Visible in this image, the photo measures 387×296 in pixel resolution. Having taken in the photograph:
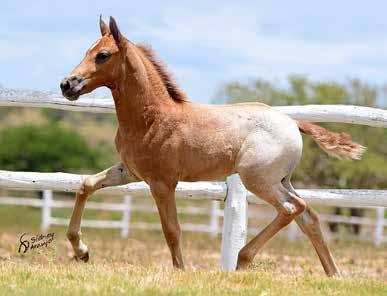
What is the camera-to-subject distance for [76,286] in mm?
5535

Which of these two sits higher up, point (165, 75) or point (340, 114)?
point (165, 75)

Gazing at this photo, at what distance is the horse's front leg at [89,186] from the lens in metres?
7.29

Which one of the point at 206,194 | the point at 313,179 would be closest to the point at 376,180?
the point at 313,179

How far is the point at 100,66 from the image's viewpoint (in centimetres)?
686

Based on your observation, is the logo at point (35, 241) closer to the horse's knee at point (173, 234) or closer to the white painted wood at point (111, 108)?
the white painted wood at point (111, 108)

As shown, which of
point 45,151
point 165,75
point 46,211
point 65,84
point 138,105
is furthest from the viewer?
point 45,151

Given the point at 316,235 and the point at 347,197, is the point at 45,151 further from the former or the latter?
the point at 316,235

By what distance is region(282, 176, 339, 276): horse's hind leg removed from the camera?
725 cm

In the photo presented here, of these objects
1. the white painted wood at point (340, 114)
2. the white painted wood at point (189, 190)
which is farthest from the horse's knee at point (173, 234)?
the white painted wood at point (340, 114)

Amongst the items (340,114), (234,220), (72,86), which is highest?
(72,86)

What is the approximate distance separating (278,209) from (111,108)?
1930 mm

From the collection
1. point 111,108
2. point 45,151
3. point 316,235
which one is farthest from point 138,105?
point 45,151

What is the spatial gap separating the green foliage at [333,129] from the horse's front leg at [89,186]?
19628 millimetres

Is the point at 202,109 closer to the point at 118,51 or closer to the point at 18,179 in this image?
the point at 118,51
